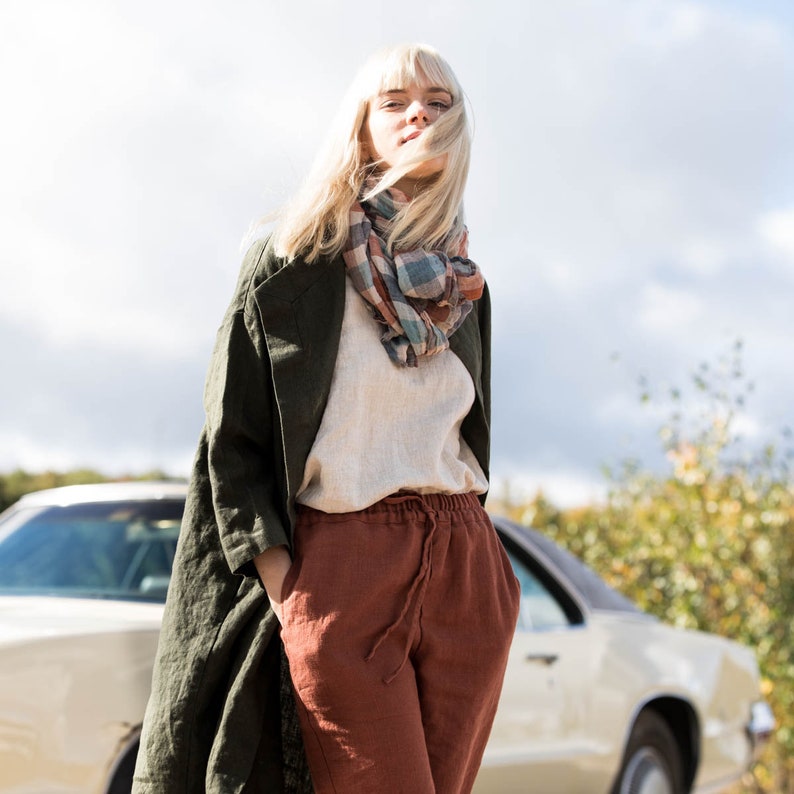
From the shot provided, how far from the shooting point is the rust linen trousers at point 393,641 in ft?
6.97

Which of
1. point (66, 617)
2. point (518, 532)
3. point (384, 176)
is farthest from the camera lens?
point (518, 532)

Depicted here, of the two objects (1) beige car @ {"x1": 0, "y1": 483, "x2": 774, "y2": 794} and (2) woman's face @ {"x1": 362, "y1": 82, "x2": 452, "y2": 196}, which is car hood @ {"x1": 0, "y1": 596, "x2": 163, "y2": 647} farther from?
(2) woman's face @ {"x1": 362, "y1": 82, "x2": 452, "y2": 196}

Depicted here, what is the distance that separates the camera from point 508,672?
420cm

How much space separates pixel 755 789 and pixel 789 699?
0.61m

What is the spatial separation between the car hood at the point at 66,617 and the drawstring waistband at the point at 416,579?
1336 millimetres

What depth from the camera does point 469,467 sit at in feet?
7.98

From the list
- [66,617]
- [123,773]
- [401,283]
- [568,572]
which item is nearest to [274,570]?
[401,283]

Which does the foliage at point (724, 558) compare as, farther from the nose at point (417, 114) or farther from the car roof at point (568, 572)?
the nose at point (417, 114)

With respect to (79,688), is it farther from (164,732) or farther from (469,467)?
(469,467)

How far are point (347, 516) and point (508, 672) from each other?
2.18m

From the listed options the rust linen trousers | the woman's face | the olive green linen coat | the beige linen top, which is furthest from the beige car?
the woman's face

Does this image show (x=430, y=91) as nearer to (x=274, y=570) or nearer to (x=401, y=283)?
(x=401, y=283)

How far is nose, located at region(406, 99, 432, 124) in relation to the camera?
2.38 metres

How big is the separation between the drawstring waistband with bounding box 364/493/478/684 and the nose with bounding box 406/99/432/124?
72 cm
